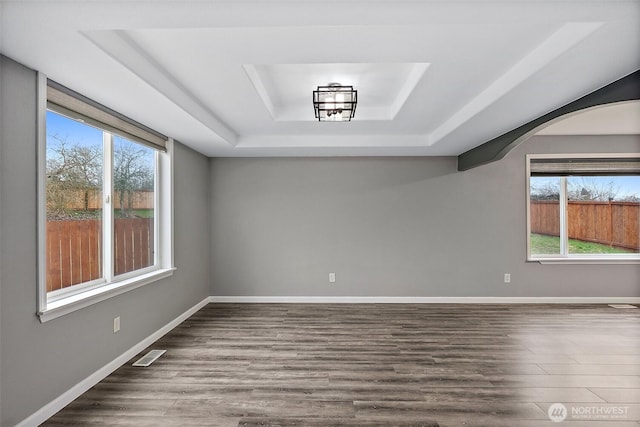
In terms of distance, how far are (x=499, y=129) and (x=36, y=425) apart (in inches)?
177

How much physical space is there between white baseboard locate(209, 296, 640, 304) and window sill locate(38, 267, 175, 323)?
1.89m

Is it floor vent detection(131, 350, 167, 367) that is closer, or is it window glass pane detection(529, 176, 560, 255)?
floor vent detection(131, 350, 167, 367)

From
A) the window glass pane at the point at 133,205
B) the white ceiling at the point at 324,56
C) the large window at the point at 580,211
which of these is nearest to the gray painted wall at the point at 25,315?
the white ceiling at the point at 324,56

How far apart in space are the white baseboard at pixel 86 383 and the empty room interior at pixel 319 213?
2 cm

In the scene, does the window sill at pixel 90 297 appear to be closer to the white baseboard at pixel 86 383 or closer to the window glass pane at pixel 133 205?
the window glass pane at pixel 133 205

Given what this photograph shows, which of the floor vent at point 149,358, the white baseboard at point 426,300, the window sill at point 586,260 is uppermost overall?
the window sill at point 586,260

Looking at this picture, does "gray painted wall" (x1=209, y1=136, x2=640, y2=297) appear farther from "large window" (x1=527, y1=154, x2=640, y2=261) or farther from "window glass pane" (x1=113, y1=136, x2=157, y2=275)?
"window glass pane" (x1=113, y1=136, x2=157, y2=275)

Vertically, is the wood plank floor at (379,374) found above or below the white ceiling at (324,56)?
below

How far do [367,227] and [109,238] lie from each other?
3412mm

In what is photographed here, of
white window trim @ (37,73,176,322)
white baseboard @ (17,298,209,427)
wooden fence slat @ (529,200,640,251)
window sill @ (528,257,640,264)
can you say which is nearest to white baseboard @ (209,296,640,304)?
window sill @ (528,257,640,264)

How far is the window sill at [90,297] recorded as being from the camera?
7.32ft

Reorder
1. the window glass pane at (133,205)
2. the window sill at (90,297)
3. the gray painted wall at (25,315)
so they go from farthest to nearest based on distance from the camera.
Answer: the window glass pane at (133,205) < the window sill at (90,297) < the gray painted wall at (25,315)

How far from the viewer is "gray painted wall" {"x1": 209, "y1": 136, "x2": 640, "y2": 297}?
16.9 feet

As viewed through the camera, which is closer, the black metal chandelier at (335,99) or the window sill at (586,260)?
the black metal chandelier at (335,99)
